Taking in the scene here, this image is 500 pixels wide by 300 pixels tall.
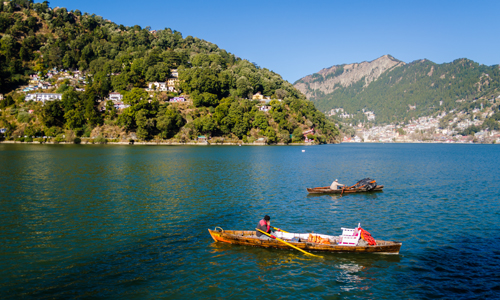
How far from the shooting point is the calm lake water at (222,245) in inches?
602

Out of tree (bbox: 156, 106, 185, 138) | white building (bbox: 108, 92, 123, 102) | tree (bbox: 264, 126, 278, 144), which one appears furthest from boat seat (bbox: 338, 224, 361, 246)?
white building (bbox: 108, 92, 123, 102)

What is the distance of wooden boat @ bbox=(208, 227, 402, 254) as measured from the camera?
19.2m

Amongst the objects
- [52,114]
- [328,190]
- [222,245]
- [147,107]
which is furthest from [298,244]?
[52,114]

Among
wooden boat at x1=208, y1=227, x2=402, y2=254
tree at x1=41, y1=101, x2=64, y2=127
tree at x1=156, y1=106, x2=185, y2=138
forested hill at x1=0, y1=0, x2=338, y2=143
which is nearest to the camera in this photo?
wooden boat at x1=208, y1=227, x2=402, y2=254

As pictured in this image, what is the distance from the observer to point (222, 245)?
21031 millimetres

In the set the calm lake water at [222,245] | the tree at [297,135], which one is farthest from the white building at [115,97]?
the calm lake water at [222,245]

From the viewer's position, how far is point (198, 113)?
Result: 516 ft

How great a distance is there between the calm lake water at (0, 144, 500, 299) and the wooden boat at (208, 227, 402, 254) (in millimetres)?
475

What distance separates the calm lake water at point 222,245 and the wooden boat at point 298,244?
1.56ft

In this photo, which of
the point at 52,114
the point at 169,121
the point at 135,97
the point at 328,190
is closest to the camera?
the point at 328,190

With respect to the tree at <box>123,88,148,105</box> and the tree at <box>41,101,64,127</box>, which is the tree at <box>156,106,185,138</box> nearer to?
the tree at <box>123,88,148,105</box>

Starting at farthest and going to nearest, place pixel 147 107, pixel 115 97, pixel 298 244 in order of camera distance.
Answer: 1. pixel 115 97
2. pixel 147 107
3. pixel 298 244

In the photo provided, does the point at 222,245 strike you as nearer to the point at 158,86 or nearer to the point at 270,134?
the point at 270,134

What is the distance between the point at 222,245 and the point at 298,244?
17.4 feet
